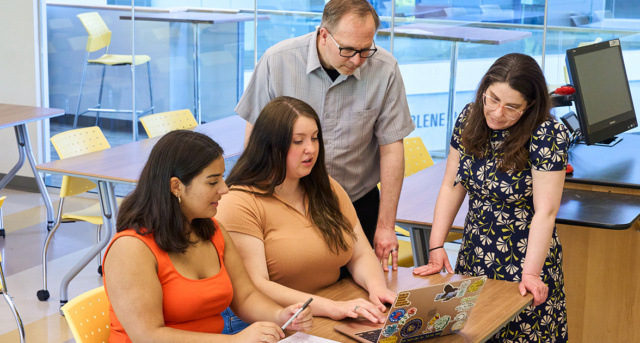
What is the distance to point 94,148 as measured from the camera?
4598 millimetres

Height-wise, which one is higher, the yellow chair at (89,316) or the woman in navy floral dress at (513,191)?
the woman in navy floral dress at (513,191)

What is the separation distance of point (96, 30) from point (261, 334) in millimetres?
4963

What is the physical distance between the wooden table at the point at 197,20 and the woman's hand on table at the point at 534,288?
3.94m

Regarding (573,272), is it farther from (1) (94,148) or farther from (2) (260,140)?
(1) (94,148)

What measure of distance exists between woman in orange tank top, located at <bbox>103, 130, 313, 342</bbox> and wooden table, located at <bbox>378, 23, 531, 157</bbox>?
3530 millimetres

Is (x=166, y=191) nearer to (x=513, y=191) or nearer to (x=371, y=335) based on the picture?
(x=371, y=335)

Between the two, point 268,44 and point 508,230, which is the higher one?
point 268,44

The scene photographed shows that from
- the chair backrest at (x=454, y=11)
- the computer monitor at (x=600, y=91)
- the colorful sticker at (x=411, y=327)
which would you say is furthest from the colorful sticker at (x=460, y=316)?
the chair backrest at (x=454, y=11)

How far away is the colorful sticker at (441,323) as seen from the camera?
1.89 m

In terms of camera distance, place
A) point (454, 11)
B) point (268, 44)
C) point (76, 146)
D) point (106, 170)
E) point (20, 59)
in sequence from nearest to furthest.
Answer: point (106, 170) < point (76, 146) < point (454, 11) < point (268, 44) < point (20, 59)

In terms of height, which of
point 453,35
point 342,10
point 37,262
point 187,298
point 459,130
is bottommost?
point 37,262

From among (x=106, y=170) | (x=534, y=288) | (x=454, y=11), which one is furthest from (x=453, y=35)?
(x=534, y=288)

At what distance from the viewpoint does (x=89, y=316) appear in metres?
2.04

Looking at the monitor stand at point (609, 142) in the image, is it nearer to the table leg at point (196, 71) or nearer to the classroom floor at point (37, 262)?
the classroom floor at point (37, 262)
